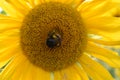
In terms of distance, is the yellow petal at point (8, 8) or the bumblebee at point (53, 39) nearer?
the bumblebee at point (53, 39)

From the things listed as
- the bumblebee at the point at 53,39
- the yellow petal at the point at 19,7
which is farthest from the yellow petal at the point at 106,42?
the yellow petal at the point at 19,7

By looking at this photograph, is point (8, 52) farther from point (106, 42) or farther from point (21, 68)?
point (106, 42)

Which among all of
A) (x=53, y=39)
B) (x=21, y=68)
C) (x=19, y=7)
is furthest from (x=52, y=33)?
(x=21, y=68)

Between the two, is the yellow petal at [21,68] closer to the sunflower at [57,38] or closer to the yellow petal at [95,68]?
the sunflower at [57,38]

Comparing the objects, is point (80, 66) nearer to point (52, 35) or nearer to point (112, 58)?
point (112, 58)

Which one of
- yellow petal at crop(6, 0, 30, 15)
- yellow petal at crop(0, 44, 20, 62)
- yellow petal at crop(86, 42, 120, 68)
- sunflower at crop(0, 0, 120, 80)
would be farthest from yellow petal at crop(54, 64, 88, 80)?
yellow petal at crop(6, 0, 30, 15)

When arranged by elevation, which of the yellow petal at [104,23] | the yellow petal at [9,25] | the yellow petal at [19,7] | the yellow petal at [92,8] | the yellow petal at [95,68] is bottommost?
the yellow petal at [95,68]

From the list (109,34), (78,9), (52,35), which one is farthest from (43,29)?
(109,34)
